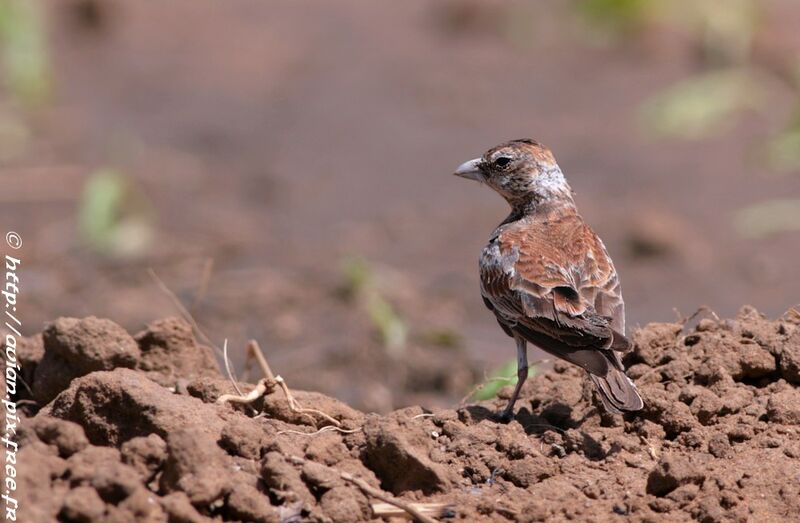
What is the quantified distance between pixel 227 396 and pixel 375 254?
7.18 metres

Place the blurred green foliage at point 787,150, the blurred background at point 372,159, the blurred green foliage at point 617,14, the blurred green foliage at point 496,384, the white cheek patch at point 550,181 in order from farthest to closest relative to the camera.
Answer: the blurred green foliage at point 617,14 → the blurred green foliage at point 787,150 → the blurred background at point 372,159 → the white cheek patch at point 550,181 → the blurred green foliage at point 496,384

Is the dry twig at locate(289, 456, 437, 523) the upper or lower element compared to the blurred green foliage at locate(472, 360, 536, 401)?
lower

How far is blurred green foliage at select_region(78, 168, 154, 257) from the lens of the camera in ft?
38.0

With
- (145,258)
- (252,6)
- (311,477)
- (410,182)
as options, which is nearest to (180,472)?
(311,477)

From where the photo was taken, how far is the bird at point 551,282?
19.0 feet

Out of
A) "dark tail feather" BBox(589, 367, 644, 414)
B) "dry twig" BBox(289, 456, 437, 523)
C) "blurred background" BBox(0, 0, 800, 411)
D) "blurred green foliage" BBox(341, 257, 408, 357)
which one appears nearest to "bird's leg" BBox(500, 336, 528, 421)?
"dark tail feather" BBox(589, 367, 644, 414)

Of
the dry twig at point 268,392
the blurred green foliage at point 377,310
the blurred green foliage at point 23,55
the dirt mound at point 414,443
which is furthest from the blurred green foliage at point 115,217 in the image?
the dry twig at point 268,392

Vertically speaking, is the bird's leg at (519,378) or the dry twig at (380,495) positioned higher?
the bird's leg at (519,378)

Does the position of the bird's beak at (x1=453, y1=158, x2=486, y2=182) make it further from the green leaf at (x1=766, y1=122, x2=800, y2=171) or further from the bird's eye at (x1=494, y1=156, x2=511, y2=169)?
the green leaf at (x1=766, y1=122, x2=800, y2=171)

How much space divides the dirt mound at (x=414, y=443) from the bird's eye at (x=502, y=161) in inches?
60.6

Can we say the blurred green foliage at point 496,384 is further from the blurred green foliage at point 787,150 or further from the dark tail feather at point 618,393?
the blurred green foliage at point 787,150

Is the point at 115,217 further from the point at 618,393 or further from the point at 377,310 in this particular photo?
the point at 618,393

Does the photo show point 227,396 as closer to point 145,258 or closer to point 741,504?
point 741,504

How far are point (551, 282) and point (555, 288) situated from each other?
0.06 m
